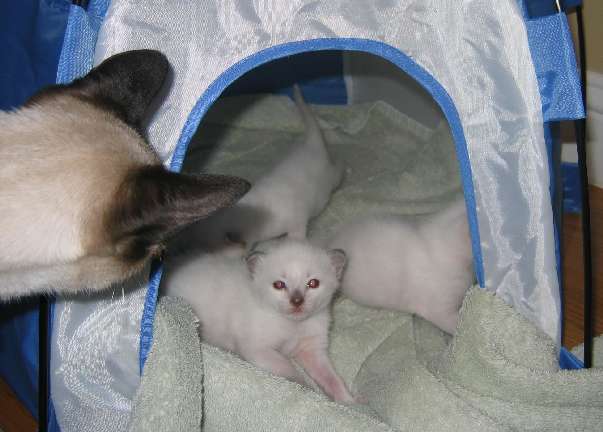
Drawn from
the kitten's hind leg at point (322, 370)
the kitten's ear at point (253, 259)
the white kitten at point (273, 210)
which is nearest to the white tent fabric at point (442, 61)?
the kitten's ear at point (253, 259)

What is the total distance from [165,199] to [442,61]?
85 centimetres

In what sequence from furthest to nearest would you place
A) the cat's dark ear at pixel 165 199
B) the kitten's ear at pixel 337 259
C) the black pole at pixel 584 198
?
the kitten's ear at pixel 337 259 < the black pole at pixel 584 198 < the cat's dark ear at pixel 165 199

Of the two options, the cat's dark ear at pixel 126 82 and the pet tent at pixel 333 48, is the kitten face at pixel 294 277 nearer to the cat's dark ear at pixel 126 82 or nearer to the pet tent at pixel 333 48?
the pet tent at pixel 333 48

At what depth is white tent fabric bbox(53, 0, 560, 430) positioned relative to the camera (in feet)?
4.85

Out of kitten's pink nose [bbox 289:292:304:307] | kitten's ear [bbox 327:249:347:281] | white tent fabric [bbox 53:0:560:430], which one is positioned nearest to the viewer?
white tent fabric [bbox 53:0:560:430]

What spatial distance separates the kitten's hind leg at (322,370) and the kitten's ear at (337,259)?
0.25 m

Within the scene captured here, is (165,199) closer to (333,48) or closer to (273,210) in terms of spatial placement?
(333,48)

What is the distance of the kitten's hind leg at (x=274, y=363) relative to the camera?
6.38ft

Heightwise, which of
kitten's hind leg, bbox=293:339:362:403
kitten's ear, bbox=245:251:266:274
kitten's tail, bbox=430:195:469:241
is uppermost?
kitten's ear, bbox=245:251:266:274

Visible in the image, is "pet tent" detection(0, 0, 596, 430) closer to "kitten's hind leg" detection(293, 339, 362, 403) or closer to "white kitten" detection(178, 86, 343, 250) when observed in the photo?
"kitten's hind leg" detection(293, 339, 362, 403)

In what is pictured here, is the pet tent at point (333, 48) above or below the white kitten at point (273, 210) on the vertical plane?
above

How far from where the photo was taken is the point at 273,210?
95.0 inches

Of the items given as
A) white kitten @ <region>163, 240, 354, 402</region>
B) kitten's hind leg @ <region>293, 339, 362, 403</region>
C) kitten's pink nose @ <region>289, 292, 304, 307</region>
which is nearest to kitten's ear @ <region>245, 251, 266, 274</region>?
white kitten @ <region>163, 240, 354, 402</region>

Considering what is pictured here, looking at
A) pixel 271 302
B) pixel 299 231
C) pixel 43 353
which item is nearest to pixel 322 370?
pixel 271 302
